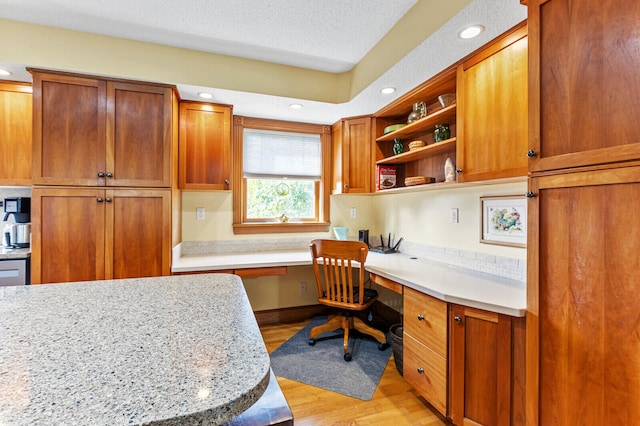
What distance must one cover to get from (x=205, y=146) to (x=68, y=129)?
937 millimetres

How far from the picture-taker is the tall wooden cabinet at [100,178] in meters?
2.06

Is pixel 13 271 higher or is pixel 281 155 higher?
pixel 281 155

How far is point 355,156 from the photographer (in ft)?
9.94

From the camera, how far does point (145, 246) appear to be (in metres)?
2.25

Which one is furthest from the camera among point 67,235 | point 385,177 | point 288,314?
point 288,314

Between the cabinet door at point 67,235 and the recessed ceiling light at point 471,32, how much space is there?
8.37ft

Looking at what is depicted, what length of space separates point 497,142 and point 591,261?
842 mm

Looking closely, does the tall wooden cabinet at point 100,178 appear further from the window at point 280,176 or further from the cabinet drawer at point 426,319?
the cabinet drawer at point 426,319

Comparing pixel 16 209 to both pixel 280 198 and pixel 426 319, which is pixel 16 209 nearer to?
pixel 280 198

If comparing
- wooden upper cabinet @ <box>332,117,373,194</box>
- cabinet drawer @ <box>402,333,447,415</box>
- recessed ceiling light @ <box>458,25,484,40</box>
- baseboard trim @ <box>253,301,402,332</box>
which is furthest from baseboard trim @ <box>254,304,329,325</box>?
recessed ceiling light @ <box>458,25,484,40</box>

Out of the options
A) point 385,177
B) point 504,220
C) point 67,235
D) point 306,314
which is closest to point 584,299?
point 504,220

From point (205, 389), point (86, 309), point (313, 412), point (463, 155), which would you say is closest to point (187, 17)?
point (86, 309)

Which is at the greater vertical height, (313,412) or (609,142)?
(609,142)

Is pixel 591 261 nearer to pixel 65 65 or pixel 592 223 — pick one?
pixel 592 223
